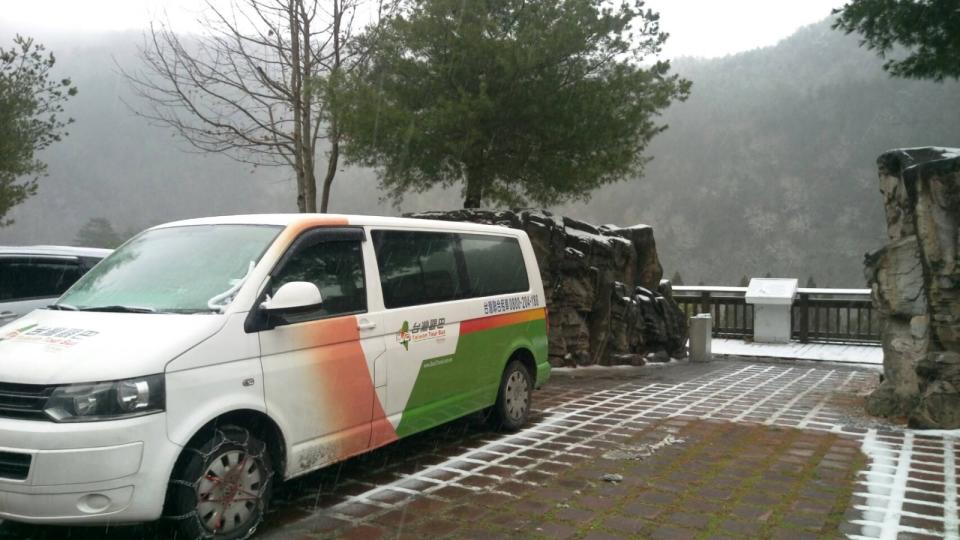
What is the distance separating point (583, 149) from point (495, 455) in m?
7.20

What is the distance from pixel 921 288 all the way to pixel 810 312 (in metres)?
7.83

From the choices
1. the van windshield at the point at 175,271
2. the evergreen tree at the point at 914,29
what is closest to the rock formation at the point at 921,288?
the evergreen tree at the point at 914,29

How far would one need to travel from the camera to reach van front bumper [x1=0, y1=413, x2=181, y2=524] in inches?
125

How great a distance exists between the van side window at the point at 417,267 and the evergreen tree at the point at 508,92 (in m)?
5.50

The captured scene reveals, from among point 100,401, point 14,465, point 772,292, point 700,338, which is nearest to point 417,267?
point 100,401

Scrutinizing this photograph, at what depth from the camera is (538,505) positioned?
4461mm

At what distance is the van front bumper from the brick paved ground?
706 millimetres

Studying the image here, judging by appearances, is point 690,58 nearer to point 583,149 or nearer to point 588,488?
point 583,149

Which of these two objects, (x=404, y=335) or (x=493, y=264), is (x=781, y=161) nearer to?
(x=493, y=264)

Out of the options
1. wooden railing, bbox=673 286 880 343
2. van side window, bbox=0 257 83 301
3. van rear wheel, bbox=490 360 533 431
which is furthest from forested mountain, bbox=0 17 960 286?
van side window, bbox=0 257 83 301

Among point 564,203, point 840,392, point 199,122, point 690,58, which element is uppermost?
point 690,58

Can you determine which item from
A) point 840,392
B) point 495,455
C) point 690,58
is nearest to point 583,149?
point 840,392

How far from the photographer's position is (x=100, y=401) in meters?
3.28

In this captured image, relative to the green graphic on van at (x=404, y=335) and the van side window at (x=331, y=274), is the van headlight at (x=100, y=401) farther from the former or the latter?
the green graphic on van at (x=404, y=335)
